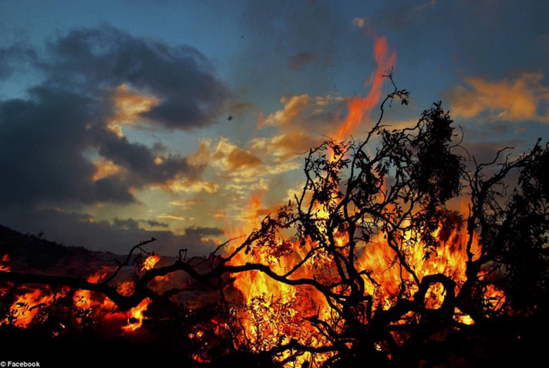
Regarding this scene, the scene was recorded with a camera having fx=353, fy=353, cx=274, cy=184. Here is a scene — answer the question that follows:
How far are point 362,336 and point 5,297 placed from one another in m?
15.8

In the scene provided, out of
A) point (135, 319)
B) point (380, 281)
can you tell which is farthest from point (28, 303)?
point (380, 281)

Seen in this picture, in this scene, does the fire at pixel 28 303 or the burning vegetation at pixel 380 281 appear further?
the fire at pixel 28 303

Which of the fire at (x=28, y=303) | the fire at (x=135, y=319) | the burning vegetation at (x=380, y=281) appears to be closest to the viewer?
the burning vegetation at (x=380, y=281)

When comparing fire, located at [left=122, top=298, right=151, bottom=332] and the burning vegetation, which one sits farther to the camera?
fire, located at [left=122, top=298, right=151, bottom=332]

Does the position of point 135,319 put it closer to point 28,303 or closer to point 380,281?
point 28,303

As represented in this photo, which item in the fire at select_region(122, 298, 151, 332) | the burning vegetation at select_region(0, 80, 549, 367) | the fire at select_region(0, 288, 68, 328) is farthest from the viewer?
the fire at select_region(122, 298, 151, 332)

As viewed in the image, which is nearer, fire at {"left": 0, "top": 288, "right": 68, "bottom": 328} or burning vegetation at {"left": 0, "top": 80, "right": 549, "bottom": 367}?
burning vegetation at {"left": 0, "top": 80, "right": 549, "bottom": 367}

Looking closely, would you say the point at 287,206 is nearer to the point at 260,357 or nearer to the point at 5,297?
the point at 260,357

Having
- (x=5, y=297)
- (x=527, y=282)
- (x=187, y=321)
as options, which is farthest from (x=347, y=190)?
(x=5, y=297)

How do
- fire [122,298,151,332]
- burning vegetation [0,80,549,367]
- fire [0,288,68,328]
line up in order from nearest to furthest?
burning vegetation [0,80,549,367]
fire [0,288,68,328]
fire [122,298,151,332]

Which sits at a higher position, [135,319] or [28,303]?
[28,303]

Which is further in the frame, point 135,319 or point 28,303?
point 135,319

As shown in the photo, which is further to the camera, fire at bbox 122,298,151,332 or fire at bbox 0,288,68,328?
fire at bbox 122,298,151,332

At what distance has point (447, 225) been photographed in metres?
15.0
